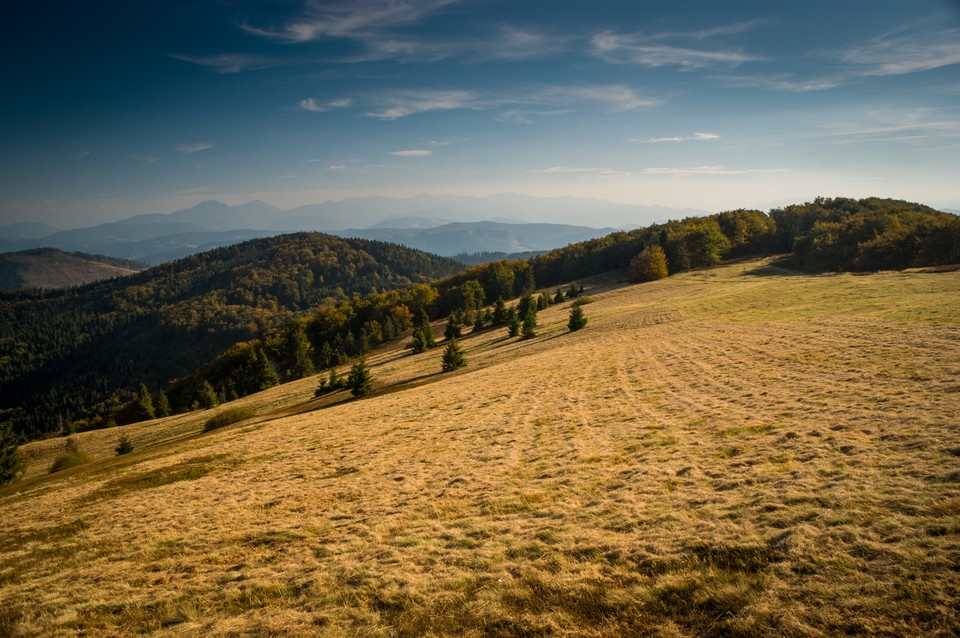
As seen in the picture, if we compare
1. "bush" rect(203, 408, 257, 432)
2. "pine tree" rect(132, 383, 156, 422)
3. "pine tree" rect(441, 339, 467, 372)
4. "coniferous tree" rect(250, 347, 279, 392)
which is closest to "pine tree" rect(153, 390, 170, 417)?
"pine tree" rect(132, 383, 156, 422)

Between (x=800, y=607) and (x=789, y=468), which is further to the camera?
(x=789, y=468)

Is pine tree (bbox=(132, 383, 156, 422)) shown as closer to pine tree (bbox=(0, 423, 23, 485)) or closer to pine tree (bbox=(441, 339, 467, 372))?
pine tree (bbox=(0, 423, 23, 485))

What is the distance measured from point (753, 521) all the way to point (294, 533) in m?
12.8

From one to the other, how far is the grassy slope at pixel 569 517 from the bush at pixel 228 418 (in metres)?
17.7

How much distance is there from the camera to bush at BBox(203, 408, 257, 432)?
4306 centimetres

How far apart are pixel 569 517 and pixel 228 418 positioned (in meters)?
45.7

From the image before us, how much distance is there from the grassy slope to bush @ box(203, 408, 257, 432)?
17.7m

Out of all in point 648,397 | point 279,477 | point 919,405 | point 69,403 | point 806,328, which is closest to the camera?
point 919,405

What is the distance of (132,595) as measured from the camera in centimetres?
1008

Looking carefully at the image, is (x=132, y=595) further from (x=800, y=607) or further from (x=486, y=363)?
(x=486, y=363)

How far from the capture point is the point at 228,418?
43844mm

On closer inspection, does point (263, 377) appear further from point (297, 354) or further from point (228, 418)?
point (228, 418)

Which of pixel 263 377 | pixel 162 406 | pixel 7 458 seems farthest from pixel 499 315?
pixel 162 406

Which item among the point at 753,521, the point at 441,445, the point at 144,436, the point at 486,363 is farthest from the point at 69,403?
the point at 753,521
